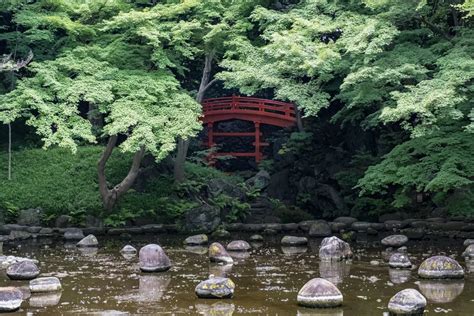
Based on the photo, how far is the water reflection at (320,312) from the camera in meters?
11.1

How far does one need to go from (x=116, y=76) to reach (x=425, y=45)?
33.1 ft

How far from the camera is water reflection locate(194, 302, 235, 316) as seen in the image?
11281 millimetres

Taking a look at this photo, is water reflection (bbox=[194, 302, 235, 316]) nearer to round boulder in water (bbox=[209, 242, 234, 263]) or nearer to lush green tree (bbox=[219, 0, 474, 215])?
round boulder in water (bbox=[209, 242, 234, 263])

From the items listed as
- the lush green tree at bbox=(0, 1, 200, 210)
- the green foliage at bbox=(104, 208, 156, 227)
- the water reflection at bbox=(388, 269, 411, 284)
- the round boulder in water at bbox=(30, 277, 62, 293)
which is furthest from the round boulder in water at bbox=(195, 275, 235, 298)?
the green foliage at bbox=(104, 208, 156, 227)

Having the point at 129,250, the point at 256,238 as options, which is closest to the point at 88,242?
the point at 129,250

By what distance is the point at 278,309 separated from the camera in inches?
455

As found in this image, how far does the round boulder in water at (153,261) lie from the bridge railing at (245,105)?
15699mm

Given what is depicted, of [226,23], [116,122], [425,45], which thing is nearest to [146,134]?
[116,122]

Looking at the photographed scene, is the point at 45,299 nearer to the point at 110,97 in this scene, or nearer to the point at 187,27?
the point at 110,97

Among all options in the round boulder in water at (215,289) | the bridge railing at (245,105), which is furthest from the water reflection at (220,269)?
the bridge railing at (245,105)

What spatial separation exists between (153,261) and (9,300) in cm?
458

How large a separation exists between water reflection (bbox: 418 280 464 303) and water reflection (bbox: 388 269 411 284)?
1.48 ft

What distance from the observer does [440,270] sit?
14227 mm

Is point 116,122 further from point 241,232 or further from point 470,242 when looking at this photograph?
point 470,242
